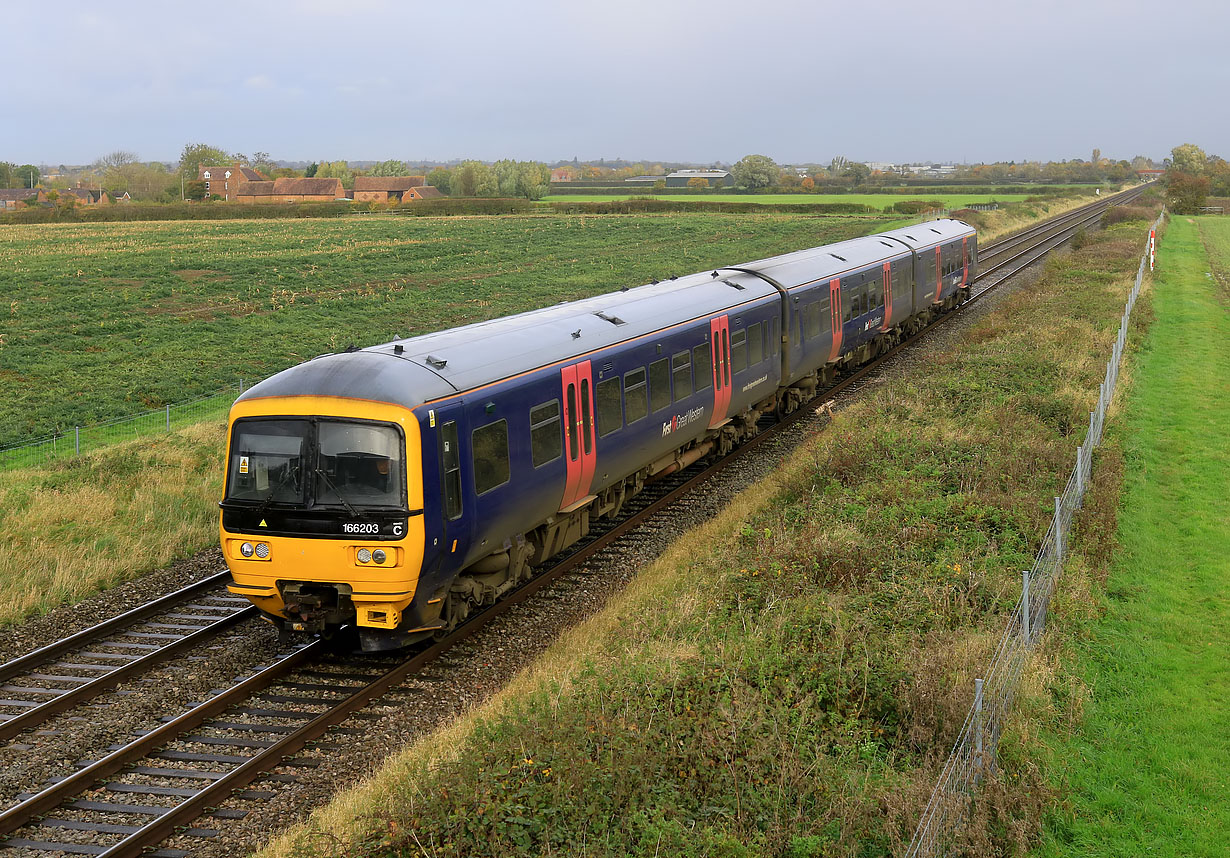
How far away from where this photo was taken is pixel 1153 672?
10.3m

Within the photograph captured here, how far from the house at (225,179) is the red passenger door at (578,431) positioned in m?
142

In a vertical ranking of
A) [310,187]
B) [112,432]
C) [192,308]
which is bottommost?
[112,432]

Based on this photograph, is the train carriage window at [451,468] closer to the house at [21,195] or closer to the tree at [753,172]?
the house at [21,195]

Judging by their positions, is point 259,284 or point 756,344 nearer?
point 756,344

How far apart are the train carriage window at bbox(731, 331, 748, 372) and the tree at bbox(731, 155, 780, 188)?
142082 mm

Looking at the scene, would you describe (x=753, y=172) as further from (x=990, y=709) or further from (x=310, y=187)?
(x=990, y=709)

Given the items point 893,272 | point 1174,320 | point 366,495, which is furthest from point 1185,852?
point 1174,320

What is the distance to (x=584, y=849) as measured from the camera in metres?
6.64

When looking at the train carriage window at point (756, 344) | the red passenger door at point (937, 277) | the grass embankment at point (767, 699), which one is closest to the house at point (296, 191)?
the red passenger door at point (937, 277)

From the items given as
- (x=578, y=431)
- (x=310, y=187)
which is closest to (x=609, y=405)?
(x=578, y=431)

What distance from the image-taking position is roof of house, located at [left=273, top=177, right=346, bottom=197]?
138 m

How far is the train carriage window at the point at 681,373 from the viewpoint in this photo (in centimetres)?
1647

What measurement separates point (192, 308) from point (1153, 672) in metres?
40.8

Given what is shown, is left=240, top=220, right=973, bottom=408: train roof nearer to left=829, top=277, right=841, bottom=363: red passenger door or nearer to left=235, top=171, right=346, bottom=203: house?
left=829, top=277, right=841, bottom=363: red passenger door
